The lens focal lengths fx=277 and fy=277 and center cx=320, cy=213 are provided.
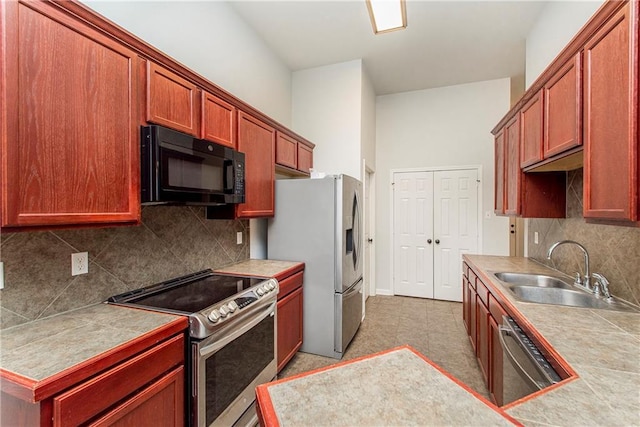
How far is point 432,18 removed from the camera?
9.18 ft

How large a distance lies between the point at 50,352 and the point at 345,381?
109 cm

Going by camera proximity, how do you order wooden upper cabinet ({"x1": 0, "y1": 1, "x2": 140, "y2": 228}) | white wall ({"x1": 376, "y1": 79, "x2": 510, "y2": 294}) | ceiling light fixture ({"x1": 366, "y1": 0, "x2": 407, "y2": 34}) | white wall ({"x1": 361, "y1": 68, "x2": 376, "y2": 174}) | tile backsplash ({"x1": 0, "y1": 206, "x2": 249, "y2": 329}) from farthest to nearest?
white wall ({"x1": 376, "y1": 79, "x2": 510, "y2": 294})
white wall ({"x1": 361, "y1": 68, "x2": 376, "y2": 174})
ceiling light fixture ({"x1": 366, "y1": 0, "x2": 407, "y2": 34})
tile backsplash ({"x1": 0, "y1": 206, "x2": 249, "y2": 329})
wooden upper cabinet ({"x1": 0, "y1": 1, "x2": 140, "y2": 228})

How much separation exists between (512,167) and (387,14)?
173cm

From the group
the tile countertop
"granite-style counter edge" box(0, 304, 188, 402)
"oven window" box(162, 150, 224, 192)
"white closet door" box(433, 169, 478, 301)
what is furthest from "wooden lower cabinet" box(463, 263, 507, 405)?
"oven window" box(162, 150, 224, 192)

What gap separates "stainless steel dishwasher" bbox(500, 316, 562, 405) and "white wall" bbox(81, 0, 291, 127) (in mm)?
2773

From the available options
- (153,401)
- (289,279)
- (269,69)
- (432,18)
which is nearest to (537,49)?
(432,18)

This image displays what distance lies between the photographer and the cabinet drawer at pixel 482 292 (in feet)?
6.80

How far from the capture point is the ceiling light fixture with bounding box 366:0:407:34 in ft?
7.27

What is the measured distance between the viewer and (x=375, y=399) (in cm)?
67

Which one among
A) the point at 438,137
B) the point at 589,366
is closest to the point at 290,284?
the point at 589,366

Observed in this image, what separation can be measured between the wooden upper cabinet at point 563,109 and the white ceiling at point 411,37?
1.57m

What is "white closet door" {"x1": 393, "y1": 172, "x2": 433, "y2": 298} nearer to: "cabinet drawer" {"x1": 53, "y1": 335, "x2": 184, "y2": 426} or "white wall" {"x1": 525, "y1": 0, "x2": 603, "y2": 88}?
"white wall" {"x1": 525, "y1": 0, "x2": 603, "y2": 88}

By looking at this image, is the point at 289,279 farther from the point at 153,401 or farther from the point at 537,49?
the point at 537,49

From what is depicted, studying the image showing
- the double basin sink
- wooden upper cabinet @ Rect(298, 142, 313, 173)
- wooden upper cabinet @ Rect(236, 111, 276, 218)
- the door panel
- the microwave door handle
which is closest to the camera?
the double basin sink
